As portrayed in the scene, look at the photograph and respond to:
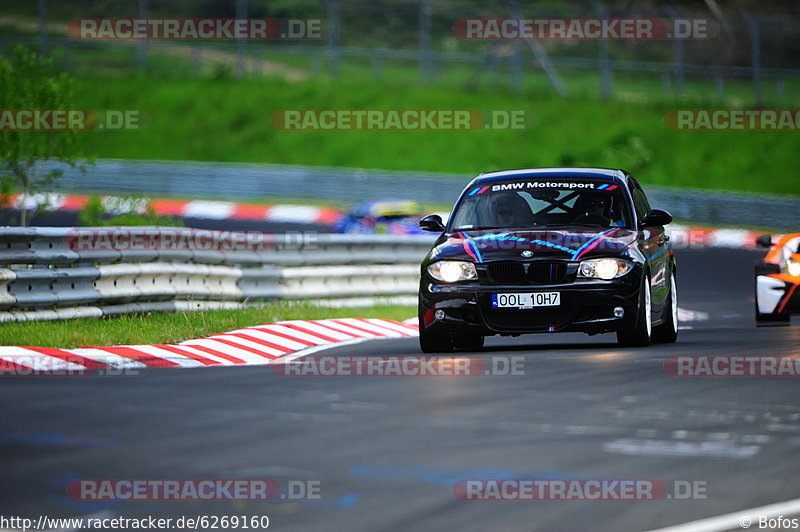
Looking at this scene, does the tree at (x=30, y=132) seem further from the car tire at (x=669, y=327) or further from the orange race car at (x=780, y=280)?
the orange race car at (x=780, y=280)

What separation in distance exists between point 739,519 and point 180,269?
1048 centimetres

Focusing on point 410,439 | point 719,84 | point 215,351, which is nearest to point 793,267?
point 215,351

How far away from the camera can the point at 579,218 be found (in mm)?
13539

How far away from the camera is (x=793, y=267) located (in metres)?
16.0

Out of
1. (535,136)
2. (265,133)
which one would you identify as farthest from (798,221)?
(265,133)

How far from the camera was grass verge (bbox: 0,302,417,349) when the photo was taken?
12945mm

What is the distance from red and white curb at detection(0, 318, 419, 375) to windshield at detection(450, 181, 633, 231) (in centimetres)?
190

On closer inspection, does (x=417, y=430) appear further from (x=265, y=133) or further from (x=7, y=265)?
(x=265, y=133)

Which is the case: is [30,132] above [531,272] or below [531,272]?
above

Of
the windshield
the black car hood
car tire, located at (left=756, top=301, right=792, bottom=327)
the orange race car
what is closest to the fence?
car tire, located at (left=756, top=301, right=792, bottom=327)

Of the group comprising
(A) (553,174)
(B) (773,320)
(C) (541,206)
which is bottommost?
(B) (773,320)

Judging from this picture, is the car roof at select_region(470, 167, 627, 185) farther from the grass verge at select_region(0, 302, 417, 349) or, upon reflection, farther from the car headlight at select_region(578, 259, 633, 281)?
the grass verge at select_region(0, 302, 417, 349)

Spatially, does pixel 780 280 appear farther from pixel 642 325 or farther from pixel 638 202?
pixel 642 325

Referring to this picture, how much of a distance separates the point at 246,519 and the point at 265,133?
45.0 meters
